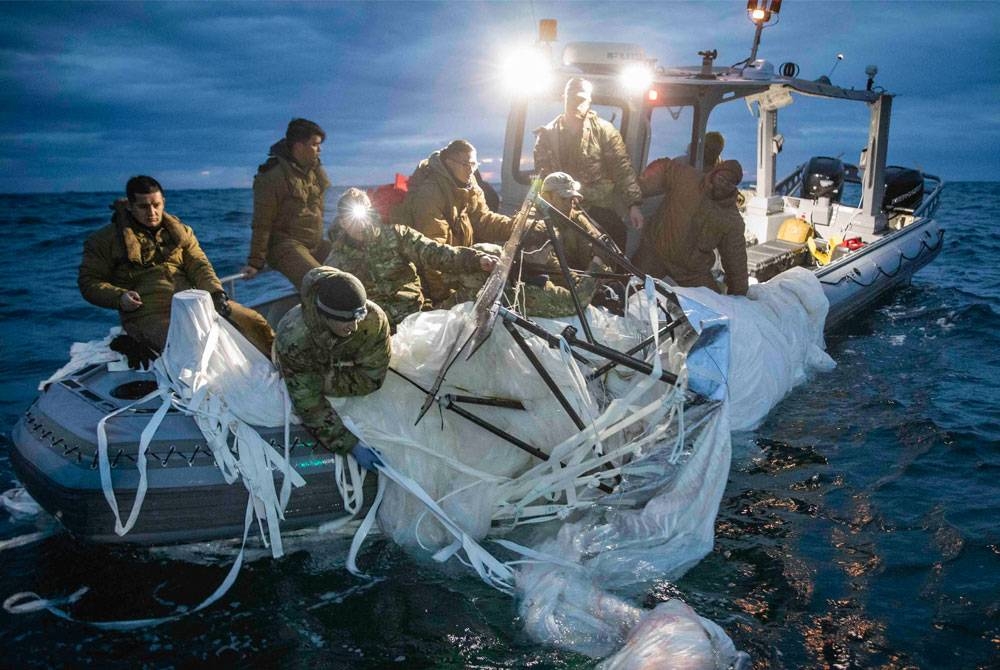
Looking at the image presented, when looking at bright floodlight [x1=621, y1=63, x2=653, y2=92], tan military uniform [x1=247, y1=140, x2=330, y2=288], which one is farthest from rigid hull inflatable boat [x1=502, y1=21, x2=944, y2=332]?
tan military uniform [x1=247, y1=140, x2=330, y2=288]

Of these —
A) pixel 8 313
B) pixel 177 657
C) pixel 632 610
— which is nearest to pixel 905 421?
pixel 632 610

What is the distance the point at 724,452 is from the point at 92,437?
3611mm

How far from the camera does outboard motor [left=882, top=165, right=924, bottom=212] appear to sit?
11.3 metres

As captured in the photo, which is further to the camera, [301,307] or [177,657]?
[301,307]

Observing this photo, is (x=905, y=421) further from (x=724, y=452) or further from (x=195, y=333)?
(x=195, y=333)

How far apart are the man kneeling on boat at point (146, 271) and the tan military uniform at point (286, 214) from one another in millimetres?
586

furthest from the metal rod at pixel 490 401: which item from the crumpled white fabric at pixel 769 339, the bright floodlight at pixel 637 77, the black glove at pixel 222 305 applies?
the bright floodlight at pixel 637 77

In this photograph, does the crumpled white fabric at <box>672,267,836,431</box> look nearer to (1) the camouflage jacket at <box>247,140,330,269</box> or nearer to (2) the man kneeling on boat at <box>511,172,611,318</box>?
(2) the man kneeling on boat at <box>511,172,611,318</box>

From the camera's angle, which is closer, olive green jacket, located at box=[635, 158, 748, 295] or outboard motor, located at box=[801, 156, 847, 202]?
olive green jacket, located at box=[635, 158, 748, 295]

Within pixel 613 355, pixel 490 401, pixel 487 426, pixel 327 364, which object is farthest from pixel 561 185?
pixel 327 364

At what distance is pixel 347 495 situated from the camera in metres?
4.11

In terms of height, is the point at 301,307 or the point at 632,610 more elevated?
the point at 301,307

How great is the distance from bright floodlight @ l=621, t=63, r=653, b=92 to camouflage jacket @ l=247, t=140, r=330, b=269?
3.12m

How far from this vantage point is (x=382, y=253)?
448 cm
